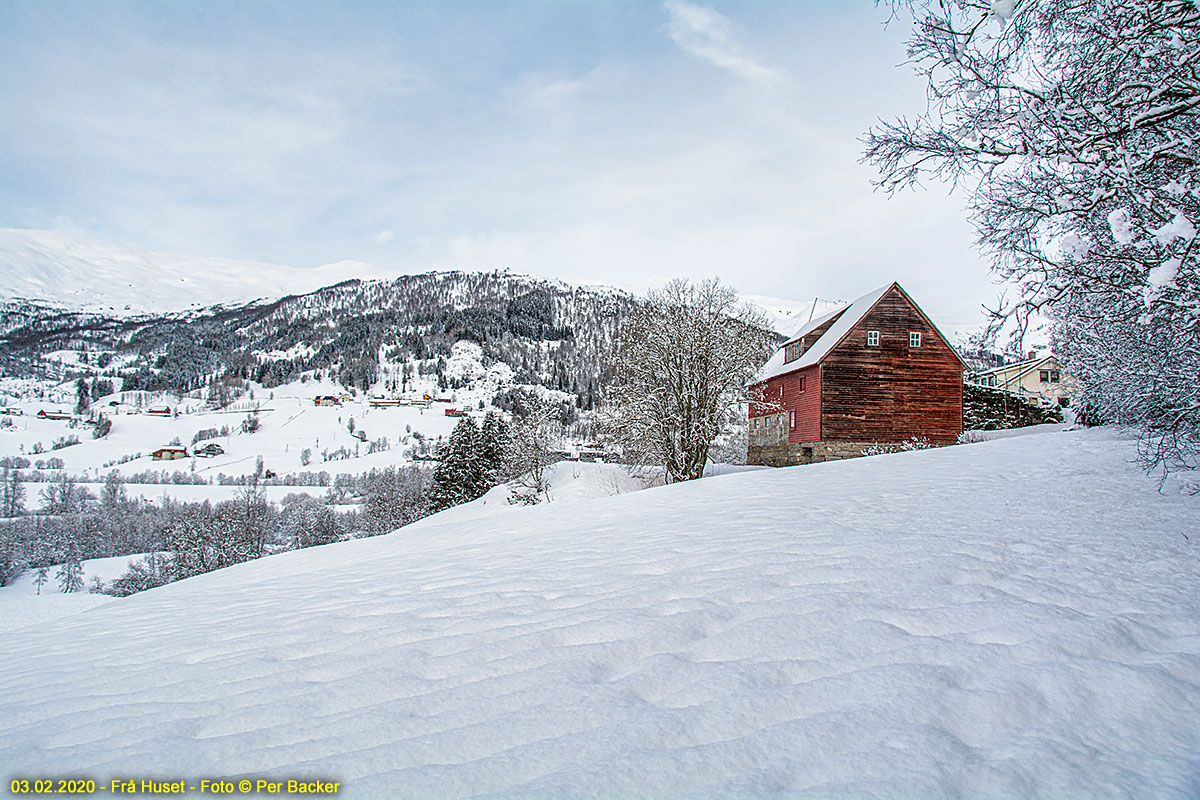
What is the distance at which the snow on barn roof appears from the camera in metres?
27.8

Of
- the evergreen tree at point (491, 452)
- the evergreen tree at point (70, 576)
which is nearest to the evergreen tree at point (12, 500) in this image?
the evergreen tree at point (70, 576)

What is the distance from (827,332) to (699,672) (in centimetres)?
2937

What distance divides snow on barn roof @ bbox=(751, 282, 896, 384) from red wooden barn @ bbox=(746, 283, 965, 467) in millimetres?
65

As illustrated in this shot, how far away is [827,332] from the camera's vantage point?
30.0 meters

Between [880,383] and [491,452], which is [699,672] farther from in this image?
[491,452]

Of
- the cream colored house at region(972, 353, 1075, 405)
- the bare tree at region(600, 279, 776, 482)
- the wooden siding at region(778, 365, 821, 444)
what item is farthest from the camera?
the wooden siding at region(778, 365, 821, 444)

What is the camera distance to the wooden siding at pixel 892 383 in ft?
89.8

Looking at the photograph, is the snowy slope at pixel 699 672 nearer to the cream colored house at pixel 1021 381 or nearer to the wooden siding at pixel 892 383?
the cream colored house at pixel 1021 381

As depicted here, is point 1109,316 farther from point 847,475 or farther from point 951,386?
point 951,386

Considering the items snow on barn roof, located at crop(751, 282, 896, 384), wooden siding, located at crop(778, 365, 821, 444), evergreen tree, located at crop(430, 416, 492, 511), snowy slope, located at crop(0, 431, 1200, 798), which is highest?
snow on barn roof, located at crop(751, 282, 896, 384)

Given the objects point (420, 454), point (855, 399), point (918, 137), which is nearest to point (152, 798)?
point (918, 137)

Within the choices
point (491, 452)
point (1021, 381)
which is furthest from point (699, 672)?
point (491, 452)

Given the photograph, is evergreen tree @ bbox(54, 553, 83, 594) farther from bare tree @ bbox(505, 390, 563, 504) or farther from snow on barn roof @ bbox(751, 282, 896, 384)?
snow on barn roof @ bbox(751, 282, 896, 384)

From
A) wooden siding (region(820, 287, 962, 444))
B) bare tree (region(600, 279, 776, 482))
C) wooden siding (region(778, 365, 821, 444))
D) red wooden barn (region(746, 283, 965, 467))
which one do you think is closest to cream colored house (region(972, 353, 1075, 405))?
wooden siding (region(820, 287, 962, 444))
